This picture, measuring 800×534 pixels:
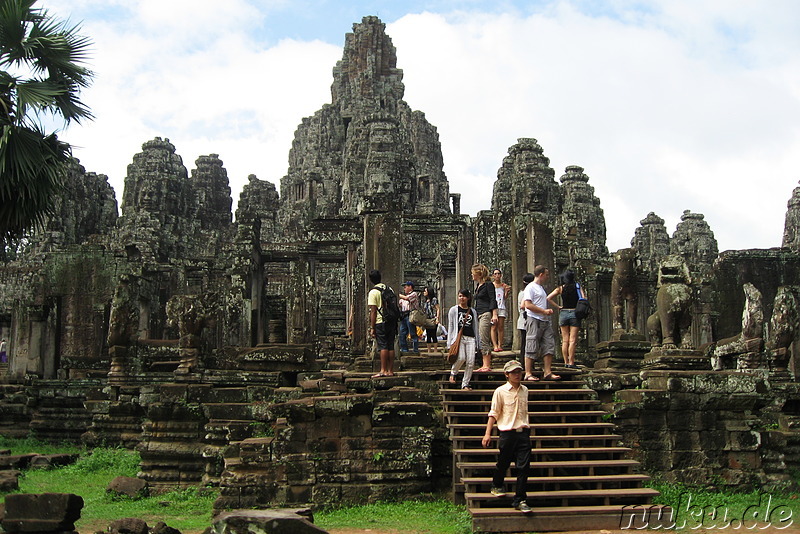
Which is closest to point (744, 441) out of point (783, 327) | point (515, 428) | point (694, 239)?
point (515, 428)

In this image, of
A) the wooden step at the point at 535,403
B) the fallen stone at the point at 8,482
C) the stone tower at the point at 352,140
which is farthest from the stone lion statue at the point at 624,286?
the stone tower at the point at 352,140

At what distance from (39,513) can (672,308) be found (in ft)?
25.8

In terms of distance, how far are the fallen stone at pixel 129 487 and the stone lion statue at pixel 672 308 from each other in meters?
6.96

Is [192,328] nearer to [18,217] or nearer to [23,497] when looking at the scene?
[18,217]

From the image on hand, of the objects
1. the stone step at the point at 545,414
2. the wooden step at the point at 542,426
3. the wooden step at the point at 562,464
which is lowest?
the wooden step at the point at 562,464

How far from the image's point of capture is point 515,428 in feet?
24.8

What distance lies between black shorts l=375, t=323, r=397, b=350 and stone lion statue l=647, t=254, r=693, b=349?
139 inches

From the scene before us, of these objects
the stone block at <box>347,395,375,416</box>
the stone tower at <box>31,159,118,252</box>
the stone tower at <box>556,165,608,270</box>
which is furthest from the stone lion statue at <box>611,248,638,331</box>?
the stone tower at <box>31,159,118,252</box>

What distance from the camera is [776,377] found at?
1330cm

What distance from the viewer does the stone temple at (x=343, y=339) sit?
30.5 feet

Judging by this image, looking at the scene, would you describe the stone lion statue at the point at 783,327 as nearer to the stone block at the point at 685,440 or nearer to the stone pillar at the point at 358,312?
the stone block at the point at 685,440

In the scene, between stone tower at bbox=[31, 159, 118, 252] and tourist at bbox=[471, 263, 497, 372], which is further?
stone tower at bbox=[31, 159, 118, 252]

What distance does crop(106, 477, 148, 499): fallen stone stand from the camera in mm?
10711

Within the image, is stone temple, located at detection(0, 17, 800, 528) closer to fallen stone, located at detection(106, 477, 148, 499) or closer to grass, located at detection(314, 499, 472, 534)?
grass, located at detection(314, 499, 472, 534)
